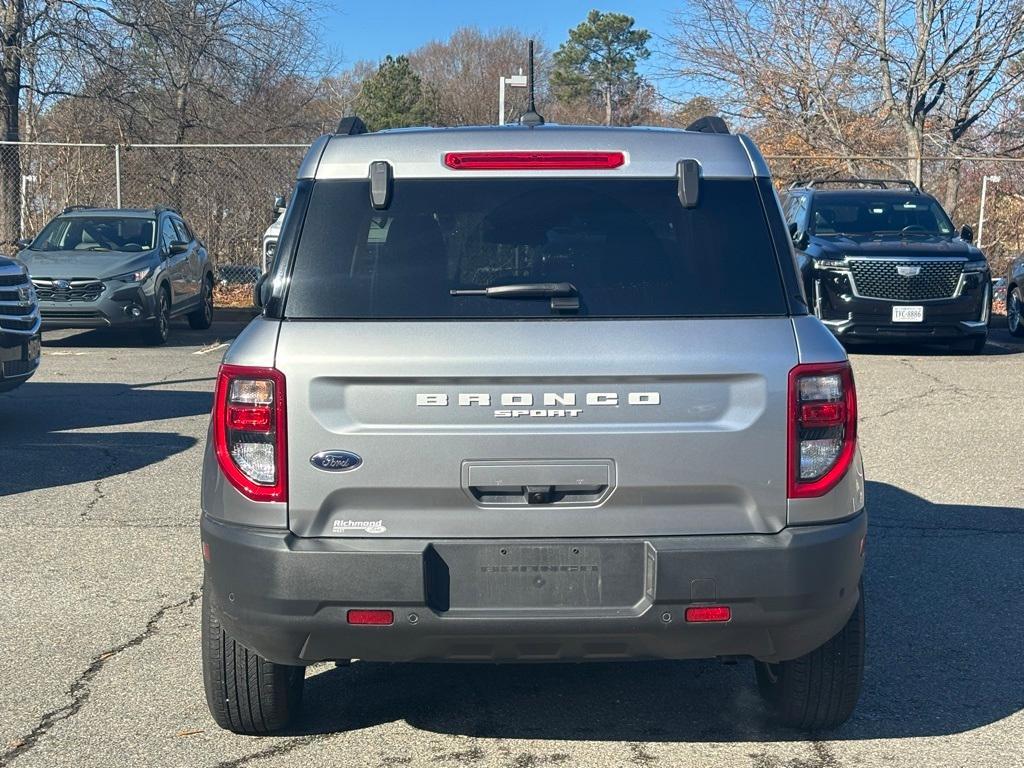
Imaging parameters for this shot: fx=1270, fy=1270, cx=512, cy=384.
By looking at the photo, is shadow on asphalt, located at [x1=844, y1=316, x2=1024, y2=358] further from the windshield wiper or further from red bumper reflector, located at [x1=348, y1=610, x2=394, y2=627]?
red bumper reflector, located at [x1=348, y1=610, x2=394, y2=627]

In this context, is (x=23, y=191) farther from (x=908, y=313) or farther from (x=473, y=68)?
(x=473, y=68)

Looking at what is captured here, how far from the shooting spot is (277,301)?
369cm

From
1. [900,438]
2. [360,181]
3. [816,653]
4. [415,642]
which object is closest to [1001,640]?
[816,653]

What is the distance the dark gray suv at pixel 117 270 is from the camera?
15.2m

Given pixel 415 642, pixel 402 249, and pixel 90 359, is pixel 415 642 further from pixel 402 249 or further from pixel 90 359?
pixel 90 359

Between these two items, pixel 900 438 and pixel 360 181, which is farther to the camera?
pixel 900 438

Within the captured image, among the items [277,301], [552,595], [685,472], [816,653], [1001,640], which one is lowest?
[1001,640]

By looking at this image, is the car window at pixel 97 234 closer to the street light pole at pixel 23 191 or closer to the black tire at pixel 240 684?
the street light pole at pixel 23 191

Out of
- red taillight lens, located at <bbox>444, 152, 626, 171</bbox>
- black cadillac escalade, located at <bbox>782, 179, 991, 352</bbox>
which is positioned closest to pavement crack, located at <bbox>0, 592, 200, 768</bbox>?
red taillight lens, located at <bbox>444, 152, 626, 171</bbox>

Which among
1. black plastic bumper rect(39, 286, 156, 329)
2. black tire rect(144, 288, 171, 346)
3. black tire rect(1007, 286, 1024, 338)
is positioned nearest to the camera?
black plastic bumper rect(39, 286, 156, 329)

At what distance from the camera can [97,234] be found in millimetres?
16484

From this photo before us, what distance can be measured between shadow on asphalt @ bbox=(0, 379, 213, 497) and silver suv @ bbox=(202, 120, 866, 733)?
493 centimetres

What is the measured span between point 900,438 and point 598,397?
6.77m

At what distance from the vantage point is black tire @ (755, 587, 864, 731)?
4.00 m
